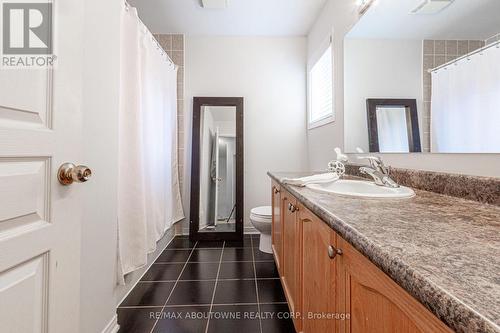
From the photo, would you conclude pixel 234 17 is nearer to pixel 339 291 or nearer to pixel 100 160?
pixel 100 160

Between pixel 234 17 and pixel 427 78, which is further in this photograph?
pixel 234 17

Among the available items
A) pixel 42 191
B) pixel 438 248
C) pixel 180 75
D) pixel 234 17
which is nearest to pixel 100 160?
pixel 42 191

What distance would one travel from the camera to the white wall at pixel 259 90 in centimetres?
300

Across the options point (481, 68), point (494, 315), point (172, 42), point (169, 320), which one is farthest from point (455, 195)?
point (172, 42)

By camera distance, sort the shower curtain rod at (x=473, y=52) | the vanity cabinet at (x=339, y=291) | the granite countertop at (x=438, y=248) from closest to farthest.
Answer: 1. the granite countertop at (x=438, y=248)
2. the vanity cabinet at (x=339, y=291)
3. the shower curtain rod at (x=473, y=52)

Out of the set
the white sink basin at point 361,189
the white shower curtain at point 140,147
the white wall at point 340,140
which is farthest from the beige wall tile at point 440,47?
the white shower curtain at point 140,147

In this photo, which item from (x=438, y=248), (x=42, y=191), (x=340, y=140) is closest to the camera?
(x=438, y=248)

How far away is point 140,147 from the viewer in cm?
174

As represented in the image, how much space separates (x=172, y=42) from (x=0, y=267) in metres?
2.99

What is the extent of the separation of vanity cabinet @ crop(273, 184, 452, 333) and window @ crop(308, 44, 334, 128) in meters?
1.39

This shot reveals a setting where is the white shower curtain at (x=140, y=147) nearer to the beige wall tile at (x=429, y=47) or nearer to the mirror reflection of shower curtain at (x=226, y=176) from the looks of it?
the mirror reflection of shower curtain at (x=226, y=176)

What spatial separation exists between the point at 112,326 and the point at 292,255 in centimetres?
107

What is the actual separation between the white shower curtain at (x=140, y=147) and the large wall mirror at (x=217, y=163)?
1.73 feet

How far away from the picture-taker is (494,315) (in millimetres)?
260
